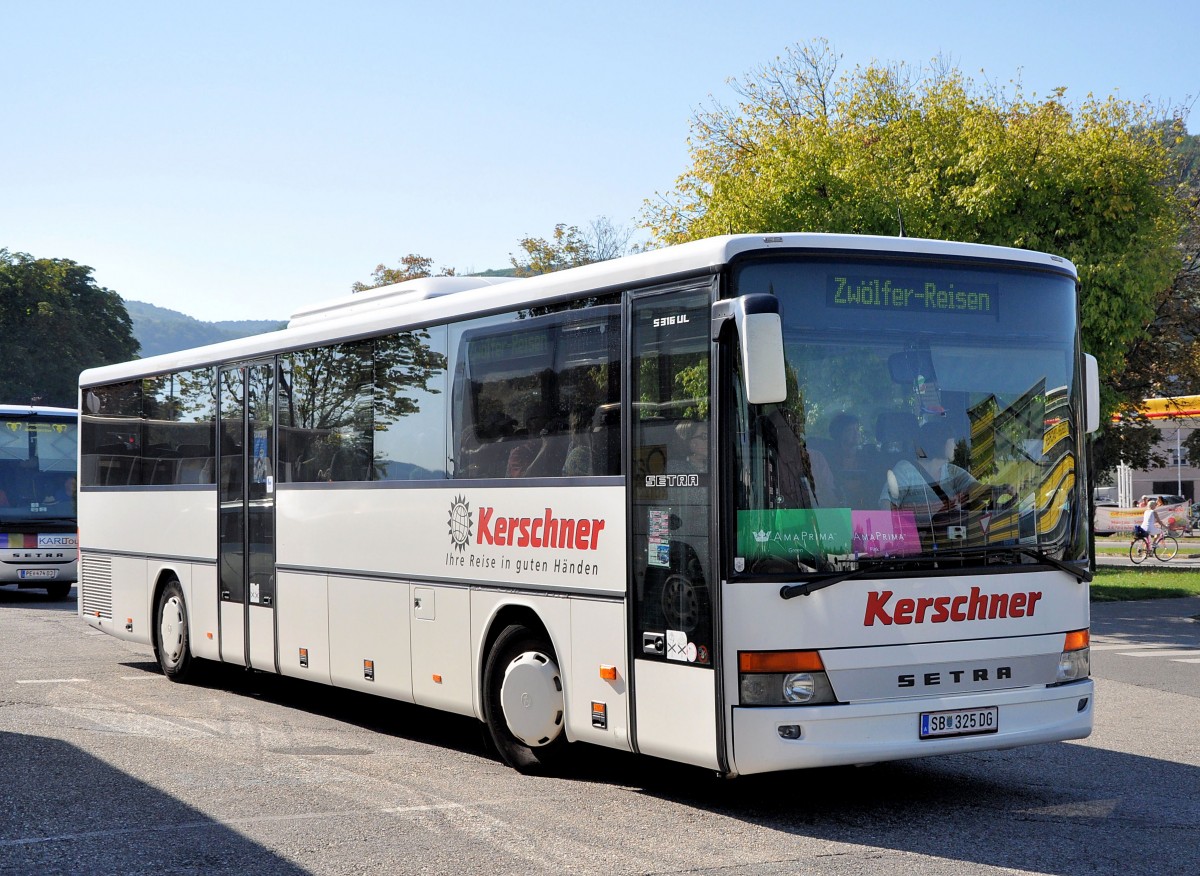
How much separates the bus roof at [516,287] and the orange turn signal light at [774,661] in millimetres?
2022

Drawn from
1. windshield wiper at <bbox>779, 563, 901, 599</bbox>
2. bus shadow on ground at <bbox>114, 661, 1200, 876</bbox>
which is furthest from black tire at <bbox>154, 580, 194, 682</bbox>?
windshield wiper at <bbox>779, 563, 901, 599</bbox>

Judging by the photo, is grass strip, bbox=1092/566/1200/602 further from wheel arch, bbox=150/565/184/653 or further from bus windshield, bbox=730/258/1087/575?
bus windshield, bbox=730/258/1087/575

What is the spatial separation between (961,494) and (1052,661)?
1.18 meters

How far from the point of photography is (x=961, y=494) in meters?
7.89

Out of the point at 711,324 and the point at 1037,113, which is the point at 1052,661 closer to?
the point at 711,324

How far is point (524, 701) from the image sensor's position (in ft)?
29.9

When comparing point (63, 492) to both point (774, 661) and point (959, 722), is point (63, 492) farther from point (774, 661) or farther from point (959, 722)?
point (959, 722)

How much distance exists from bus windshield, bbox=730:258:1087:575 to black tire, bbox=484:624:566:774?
199cm

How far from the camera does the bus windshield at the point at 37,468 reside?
2489cm

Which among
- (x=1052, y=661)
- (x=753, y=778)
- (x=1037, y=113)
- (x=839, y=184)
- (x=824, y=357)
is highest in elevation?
(x=1037, y=113)

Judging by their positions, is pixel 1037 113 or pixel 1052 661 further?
pixel 1037 113

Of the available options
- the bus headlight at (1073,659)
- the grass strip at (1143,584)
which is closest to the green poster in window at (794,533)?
the bus headlight at (1073,659)

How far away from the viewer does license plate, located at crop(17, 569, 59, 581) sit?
24812 mm

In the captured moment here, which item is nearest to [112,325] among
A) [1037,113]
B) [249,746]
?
[1037,113]
